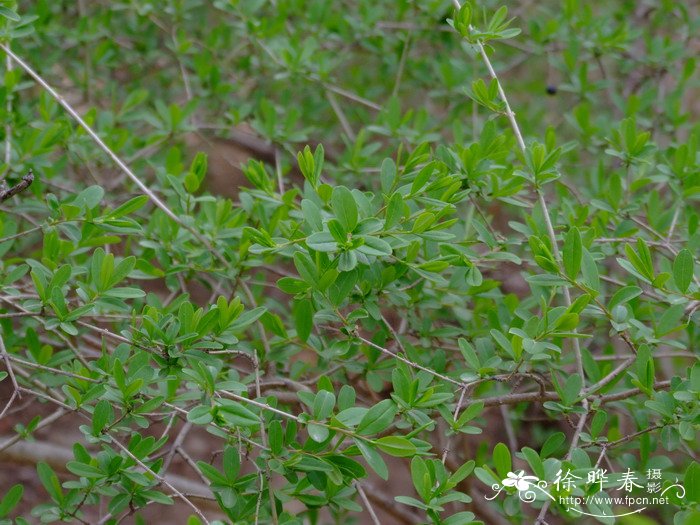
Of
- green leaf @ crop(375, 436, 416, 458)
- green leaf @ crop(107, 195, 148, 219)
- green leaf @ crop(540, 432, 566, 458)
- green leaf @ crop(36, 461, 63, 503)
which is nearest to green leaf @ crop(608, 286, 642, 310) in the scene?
green leaf @ crop(540, 432, 566, 458)

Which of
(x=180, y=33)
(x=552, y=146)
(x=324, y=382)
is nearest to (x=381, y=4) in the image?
(x=180, y=33)

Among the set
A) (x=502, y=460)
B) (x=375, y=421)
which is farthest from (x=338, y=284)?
(x=502, y=460)

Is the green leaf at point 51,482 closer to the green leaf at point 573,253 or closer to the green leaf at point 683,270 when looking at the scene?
the green leaf at point 573,253

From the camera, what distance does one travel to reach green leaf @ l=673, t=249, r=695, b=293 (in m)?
1.30

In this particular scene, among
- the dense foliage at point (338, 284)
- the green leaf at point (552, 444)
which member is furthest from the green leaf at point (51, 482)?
the green leaf at point (552, 444)

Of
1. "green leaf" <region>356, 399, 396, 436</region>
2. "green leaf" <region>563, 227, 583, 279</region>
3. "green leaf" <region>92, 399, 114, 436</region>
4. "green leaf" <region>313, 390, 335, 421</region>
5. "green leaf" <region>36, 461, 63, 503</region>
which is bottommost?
"green leaf" <region>36, 461, 63, 503</region>

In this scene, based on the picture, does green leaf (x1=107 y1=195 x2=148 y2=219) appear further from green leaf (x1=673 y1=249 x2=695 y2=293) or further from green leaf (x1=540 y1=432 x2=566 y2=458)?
green leaf (x1=673 y1=249 x2=695 y2=293)

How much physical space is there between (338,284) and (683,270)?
0.61 m

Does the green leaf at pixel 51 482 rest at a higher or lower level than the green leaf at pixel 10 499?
higher

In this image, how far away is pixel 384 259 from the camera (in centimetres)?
144

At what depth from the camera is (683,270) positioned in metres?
1.31

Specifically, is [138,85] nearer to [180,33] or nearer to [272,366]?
[180,33]

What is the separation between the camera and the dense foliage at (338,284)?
126 centimetres

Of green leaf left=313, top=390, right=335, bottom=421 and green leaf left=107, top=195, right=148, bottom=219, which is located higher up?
green leaf left=107, top=195, right=148, bottom=219
